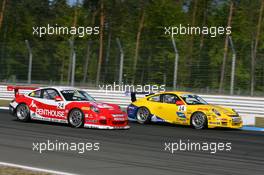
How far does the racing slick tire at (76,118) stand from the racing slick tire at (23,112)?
164 centimetres

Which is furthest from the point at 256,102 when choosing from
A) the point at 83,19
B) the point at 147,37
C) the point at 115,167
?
the point at 83,19

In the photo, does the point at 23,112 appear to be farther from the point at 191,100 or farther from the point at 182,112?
the point at 191,100

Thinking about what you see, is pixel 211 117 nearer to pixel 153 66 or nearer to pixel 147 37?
pixel 153 66

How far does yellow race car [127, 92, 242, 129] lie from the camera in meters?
16.8

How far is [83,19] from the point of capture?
6303cm

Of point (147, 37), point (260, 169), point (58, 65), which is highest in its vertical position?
point (147, 37)

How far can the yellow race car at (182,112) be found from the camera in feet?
55.0

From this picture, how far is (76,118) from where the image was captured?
15.6m

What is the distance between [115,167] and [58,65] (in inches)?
798

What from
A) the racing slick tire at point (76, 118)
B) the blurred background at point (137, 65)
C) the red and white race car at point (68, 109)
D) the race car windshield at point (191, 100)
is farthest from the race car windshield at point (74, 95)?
the blurred background at point (137, 65)

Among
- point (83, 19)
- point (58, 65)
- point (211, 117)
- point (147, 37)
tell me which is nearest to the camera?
point (211, 117)

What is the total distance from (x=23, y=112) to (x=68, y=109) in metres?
1.85

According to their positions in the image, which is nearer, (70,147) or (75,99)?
(70,147)

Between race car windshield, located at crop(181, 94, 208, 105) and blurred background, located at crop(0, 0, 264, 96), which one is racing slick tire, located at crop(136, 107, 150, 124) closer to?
race car windshield, located at crop(181, 94, 208, 105)
